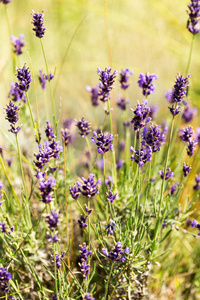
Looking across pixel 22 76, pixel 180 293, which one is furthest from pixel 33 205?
pixel 180 293

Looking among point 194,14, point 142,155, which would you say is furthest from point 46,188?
point 194,14

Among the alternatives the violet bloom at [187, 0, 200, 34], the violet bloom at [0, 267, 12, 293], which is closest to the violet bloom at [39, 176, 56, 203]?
Result: the violet bloom at [0, 267, 12, 293]

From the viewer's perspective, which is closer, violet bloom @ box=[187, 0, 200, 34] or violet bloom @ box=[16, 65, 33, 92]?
violet bloom @ box=[16, 65, 33, 92]

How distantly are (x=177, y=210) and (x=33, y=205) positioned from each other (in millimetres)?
797

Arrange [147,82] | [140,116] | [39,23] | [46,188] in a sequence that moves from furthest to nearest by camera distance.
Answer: [147,82]
[39,23]
[140,116]
[46,188]

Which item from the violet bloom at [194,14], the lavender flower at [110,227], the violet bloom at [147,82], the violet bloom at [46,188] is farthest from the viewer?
→ the violet bloom at [194,14]

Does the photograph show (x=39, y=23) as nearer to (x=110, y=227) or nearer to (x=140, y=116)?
(x=140, y=116)

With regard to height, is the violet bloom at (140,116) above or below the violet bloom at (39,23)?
below

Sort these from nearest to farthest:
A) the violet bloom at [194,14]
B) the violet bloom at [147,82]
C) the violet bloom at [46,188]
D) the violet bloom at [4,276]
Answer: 1. the violet bloom at [46,188]
2. the violet bloom at [4,276]
3. the violet bloom at [147,82]
4. the violet bloom at [194,14]

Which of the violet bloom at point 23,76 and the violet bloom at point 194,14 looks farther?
the violet bloom at point 194,14

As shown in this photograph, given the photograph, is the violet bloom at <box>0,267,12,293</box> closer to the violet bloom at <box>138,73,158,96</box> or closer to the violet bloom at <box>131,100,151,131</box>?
the violet bloom at <box>131,100,151,131</box>

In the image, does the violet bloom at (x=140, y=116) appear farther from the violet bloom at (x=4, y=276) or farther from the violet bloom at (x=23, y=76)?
the violet bloom at (x=4, y=276)

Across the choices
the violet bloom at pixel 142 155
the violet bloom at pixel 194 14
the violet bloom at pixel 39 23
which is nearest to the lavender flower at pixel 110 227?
the violet bloom at pixel 142 155

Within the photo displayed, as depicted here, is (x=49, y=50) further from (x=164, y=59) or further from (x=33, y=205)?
(x=33, y=205)
